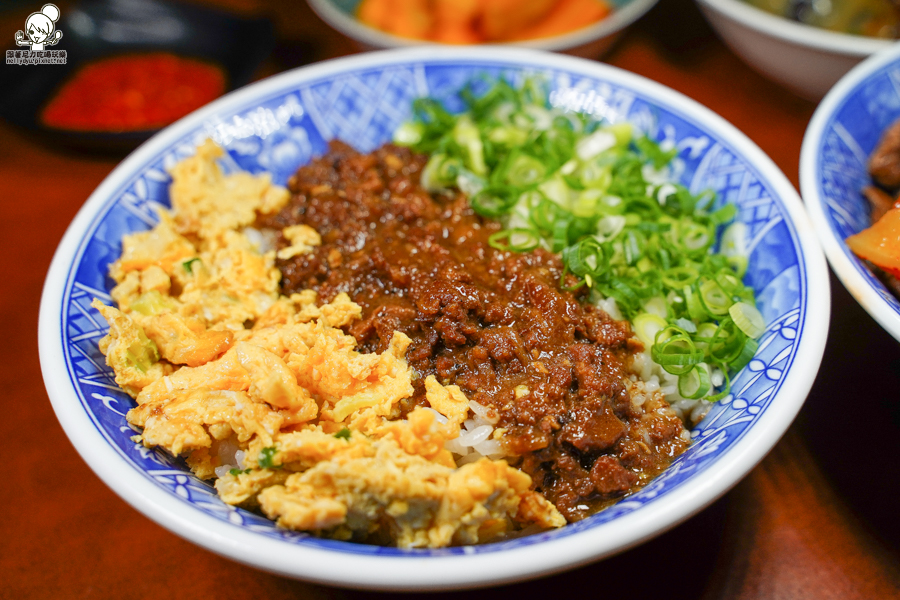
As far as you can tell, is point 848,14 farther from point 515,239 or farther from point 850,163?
point 515,239

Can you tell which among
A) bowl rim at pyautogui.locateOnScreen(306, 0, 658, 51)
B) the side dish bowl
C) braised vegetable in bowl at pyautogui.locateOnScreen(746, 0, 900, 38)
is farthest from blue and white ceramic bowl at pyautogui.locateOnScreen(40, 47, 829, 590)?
braised vegetable in bowl at pyautogui.locateOnScreen(746, 0, 900, 38)

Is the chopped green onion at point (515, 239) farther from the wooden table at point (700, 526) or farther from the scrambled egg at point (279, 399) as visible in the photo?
the wooden table at point (700, 526)

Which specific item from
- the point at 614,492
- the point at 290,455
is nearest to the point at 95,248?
the point at 290,455

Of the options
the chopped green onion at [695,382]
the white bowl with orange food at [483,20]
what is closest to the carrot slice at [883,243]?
the chopped green onion at [695,382]

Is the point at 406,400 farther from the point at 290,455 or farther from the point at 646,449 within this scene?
the point at 646,449

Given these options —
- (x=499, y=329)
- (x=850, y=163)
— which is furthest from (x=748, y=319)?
(x=850, y=163)
